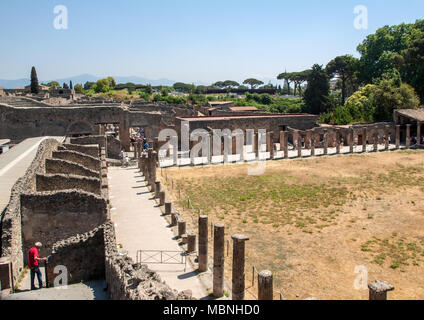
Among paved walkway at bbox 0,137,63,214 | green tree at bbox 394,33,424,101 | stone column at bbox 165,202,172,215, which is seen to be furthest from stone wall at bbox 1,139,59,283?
green tree at bbox 394,33,424,101

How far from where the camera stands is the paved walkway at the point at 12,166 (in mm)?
13203

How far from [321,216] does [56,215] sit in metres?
10.5

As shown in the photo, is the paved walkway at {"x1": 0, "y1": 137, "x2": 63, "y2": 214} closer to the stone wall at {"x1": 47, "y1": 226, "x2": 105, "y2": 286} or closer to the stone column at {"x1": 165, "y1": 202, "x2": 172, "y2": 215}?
the stone wall at {"x1": 47, "y1": 226, "x2": 105, "y2": 286}

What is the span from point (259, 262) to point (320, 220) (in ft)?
15.9

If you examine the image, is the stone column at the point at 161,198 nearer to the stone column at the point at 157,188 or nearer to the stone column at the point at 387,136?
the stone column at the point at 157,188

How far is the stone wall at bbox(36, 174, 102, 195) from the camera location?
1430 centimetres

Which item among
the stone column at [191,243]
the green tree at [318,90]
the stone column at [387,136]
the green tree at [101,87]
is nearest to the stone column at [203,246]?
the stone column at [191,243]

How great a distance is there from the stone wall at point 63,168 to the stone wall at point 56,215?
5.93m

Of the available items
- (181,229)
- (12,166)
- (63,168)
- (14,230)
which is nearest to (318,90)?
(63,168)

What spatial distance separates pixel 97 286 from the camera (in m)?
9.92

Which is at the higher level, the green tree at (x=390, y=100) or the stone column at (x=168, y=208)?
the green tree at (x=390, y=100)

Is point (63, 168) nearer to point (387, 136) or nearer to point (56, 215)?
point (56, 215)

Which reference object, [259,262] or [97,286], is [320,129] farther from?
[97,286]
